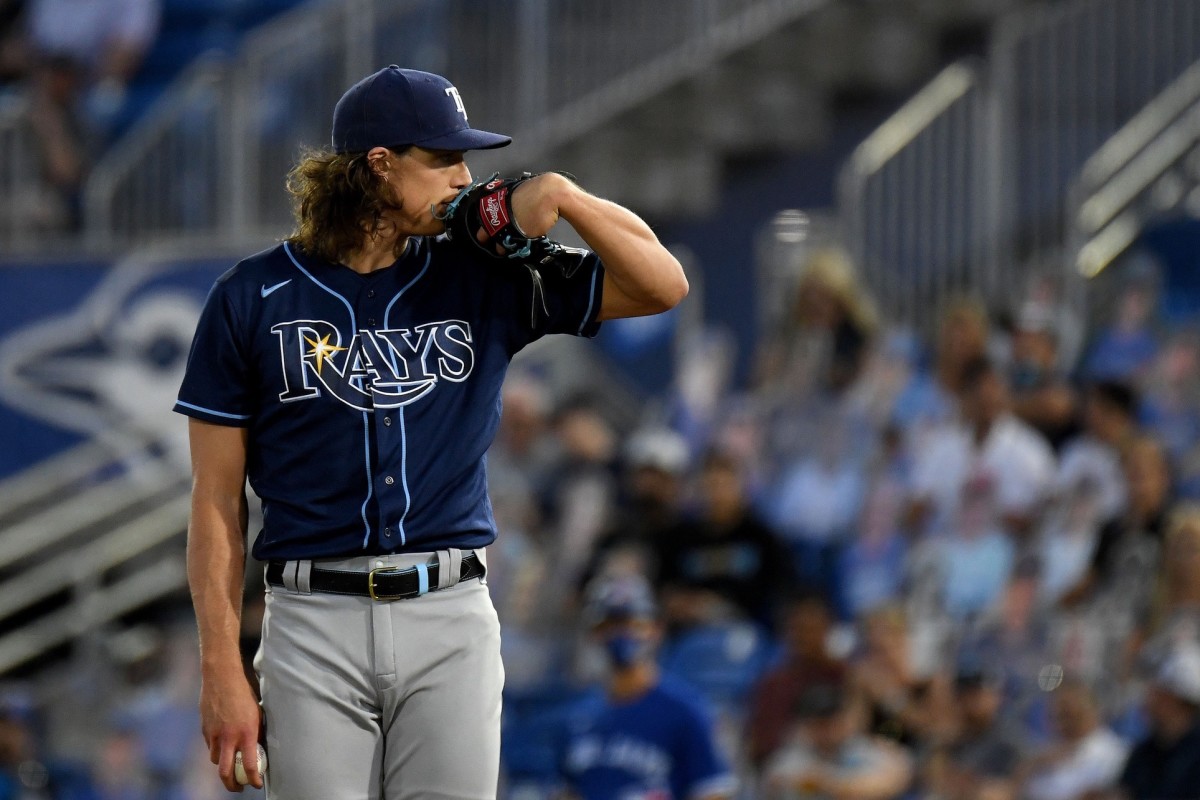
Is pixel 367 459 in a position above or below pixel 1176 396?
above

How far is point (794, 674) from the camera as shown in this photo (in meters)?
8.35

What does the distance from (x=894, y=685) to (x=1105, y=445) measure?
4.76ft

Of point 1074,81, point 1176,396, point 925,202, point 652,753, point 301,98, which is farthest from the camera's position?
point 301,98

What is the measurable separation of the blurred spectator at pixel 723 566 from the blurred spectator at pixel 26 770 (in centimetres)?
313

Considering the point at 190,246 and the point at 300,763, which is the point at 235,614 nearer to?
the point at 300,763

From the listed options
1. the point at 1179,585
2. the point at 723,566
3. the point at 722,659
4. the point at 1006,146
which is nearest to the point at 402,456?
the point at 1179,585

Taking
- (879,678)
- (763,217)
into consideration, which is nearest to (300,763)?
(879,678)

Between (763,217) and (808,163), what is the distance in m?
0.52

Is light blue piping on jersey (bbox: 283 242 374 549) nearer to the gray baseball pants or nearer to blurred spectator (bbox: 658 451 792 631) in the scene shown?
the gray baseball pants

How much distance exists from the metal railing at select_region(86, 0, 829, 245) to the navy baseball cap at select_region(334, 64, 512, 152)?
26.2 feet

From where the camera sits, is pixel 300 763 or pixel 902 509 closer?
pixel 300 763

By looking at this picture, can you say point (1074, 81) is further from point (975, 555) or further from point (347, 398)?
point (347, 398)

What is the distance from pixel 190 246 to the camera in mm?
11742

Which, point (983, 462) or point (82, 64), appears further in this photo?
point (82, 64)
